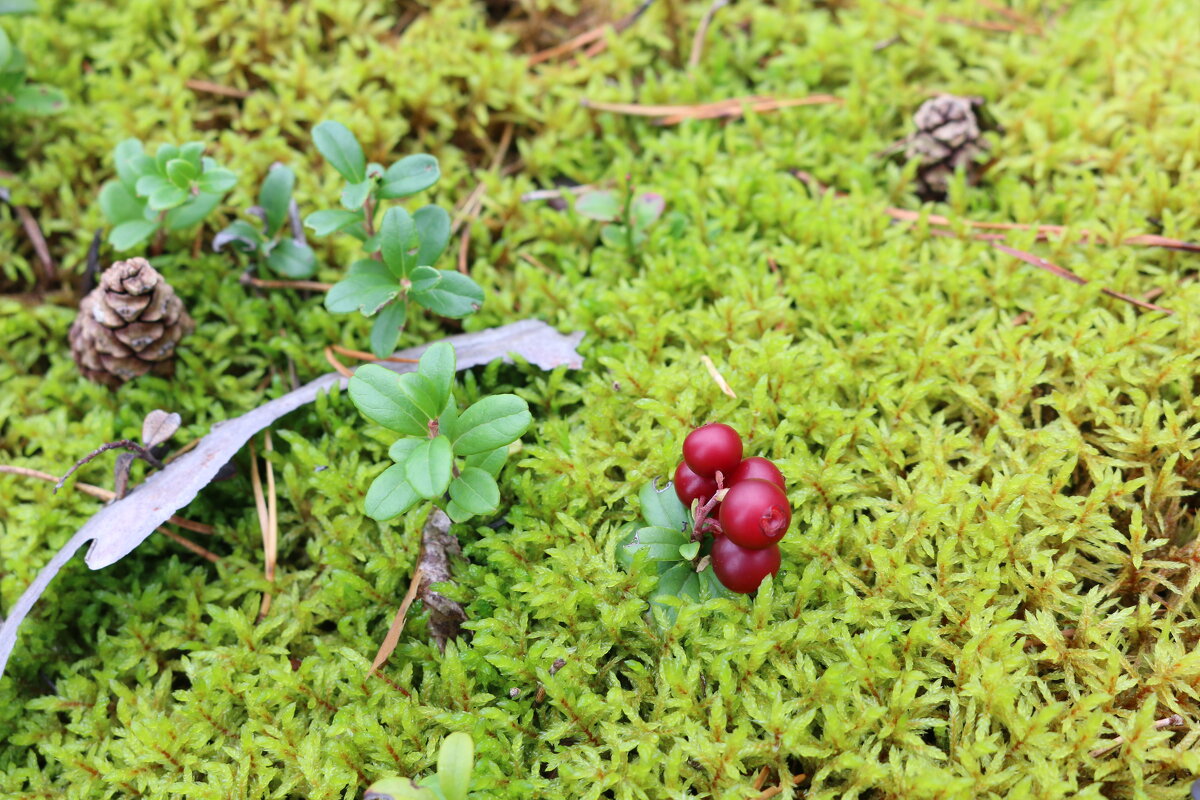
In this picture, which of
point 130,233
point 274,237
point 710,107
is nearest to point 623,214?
point 710,107

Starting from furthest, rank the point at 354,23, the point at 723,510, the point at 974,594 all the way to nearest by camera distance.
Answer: the point at 354,23 < the point at 974,594 < the point at 723,510

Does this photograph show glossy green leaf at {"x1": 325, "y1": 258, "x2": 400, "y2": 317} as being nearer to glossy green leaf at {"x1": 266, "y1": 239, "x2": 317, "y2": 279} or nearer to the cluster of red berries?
glossy green leaf at {"x1": 266, "y1": 239, "x2": 317, "y2": 279}

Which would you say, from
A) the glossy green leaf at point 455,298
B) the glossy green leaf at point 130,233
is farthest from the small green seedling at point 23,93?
the glossy green leaf at point 455,298

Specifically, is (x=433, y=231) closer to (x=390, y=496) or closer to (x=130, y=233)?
(x=390, y=496)

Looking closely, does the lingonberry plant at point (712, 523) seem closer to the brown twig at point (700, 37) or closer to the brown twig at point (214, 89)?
the brown twig at point (700, 37)

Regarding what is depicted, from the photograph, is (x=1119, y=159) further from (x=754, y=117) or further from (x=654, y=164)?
(x=654, y=164)

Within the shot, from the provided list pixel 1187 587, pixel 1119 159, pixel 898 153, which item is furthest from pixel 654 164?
pixel 1187 587
